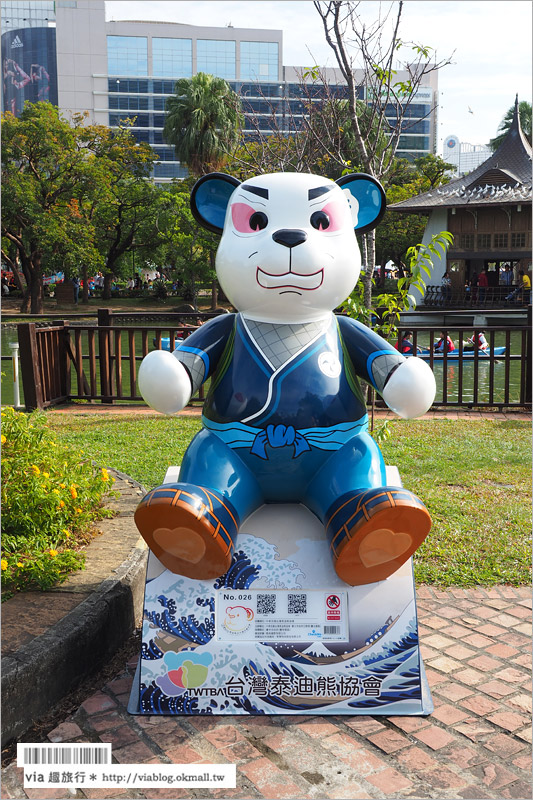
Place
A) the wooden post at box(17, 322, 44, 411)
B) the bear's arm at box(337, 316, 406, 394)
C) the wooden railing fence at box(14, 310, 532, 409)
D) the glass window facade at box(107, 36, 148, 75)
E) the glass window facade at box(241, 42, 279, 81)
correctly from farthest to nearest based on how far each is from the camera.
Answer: the glass window facade at box(107, 36, 148, 75), the glass window facade at box(241, 42, 279, 81), the wooden railing fence at box(14, 310, 532, 409), the wooden post at box(17, 322, 44, 411), the bear's arm at box(337, 316, 406, 394)

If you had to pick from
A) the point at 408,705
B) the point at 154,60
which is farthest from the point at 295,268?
the point at 154,60

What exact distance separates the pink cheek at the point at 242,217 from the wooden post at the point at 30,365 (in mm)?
5560

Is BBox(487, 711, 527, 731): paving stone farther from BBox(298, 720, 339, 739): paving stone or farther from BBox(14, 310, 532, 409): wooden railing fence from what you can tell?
BBox(14, 310, 532, 409): wooden railing fence

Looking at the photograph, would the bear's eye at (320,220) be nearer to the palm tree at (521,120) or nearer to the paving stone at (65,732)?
the paving stone at (65,732)

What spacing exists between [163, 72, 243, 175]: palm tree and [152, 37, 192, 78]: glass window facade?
58.1ft

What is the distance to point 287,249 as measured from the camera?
2859mm

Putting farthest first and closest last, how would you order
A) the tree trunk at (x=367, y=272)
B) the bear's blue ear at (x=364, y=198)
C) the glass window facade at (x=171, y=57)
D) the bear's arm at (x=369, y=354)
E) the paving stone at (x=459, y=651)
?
1. the glass window facade at (x=171, y=57)
2. the tree trunk at (x=367, y=272)
3. the bear's blue ear at (x=364, y=198)
4. the paving stone at (x=459, y=651)
5. the bear's arm at (x=369, y=354)

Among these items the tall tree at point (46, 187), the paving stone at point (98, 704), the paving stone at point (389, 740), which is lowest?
the paving stone at point (389, 740)

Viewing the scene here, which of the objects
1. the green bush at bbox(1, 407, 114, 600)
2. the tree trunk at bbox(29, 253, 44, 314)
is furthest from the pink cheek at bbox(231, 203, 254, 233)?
the tree trunk at bbox(29, 253, 44, 314)

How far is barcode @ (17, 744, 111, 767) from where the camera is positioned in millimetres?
2311

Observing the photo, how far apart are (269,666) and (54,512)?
1463 millimetres

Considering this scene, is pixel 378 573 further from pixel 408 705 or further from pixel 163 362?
pixel 163 362

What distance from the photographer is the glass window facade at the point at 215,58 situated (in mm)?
41653

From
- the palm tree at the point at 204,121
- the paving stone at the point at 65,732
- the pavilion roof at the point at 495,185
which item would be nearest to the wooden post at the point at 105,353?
the paving stone at the point at 65,732
